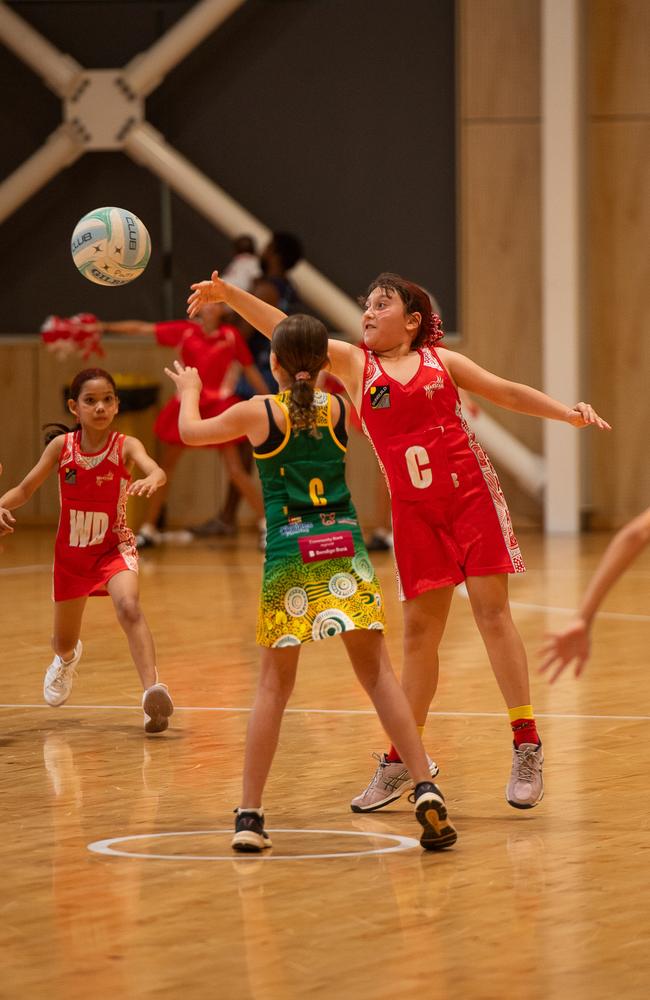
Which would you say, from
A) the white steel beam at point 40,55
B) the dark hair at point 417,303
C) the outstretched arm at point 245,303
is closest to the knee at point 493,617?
the dark hair at point 417,303

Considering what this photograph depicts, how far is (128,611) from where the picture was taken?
701 centimetres

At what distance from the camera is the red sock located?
556 cm

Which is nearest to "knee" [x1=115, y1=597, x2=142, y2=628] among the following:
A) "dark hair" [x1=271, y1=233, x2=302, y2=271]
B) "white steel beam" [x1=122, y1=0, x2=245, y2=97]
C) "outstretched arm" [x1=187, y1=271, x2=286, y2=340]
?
"outstretched arm" [x1=187, y1=271, x2=286, y2=340]

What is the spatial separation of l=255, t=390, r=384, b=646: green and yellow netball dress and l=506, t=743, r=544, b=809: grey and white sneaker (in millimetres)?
830

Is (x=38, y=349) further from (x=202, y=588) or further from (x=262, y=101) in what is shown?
(x=202, y=588)

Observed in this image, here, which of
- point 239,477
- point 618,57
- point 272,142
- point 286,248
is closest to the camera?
point 239,477

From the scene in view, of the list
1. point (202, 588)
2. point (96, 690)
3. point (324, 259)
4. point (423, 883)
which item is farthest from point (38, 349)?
point (423, 883)

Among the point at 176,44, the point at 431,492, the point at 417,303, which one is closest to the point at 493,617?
the point at 431,492

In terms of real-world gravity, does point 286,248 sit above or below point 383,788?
above

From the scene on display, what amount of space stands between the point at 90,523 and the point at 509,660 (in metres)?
2.38

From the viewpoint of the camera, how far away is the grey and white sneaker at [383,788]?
5555 mm

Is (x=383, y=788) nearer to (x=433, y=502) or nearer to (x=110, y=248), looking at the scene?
(x=433, y=502)

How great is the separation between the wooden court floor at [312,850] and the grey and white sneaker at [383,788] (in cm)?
6

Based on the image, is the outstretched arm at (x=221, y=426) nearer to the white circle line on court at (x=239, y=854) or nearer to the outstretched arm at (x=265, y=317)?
the outstretched arm at (x=265, y=317)
